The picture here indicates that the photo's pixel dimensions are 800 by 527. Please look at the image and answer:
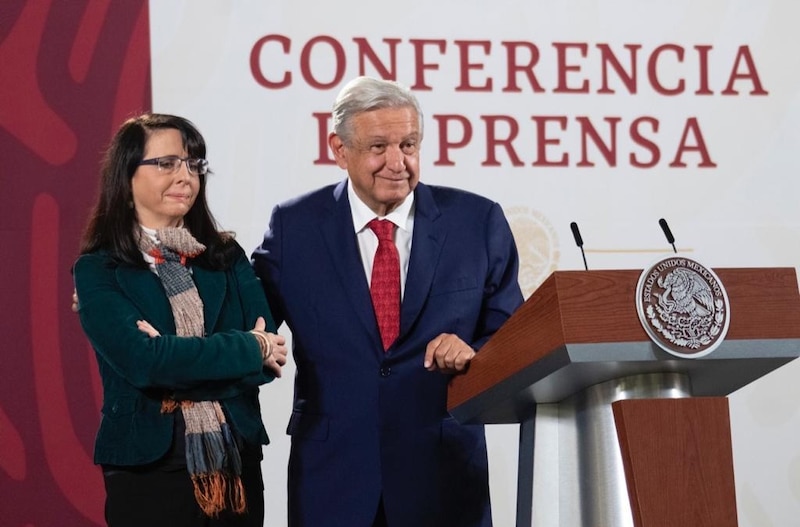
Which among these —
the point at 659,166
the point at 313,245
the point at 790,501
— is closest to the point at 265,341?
the point at 313,245

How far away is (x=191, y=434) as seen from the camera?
2166 millimetres

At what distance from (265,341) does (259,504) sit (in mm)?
317

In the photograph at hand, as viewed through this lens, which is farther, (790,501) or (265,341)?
(790,501)

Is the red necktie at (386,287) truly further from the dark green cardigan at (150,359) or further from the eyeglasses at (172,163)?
the eyeglasses at (172,163)

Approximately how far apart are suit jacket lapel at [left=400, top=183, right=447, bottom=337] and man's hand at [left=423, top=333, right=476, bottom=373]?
266 mm

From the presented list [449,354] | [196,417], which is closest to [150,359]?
[196,417]

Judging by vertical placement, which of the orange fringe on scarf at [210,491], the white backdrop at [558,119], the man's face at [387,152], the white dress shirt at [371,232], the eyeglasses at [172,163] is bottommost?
the orange fringe on scarf at [210,491]

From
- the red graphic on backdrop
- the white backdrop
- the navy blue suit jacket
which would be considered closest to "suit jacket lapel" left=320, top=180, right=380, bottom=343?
the navy blue suit jacket

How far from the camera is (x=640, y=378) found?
71.6 inches

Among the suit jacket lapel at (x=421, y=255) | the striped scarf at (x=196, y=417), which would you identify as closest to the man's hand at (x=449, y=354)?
the suit jacket lapel at (x=421, y=255)

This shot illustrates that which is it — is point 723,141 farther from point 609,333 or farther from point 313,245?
point 609,333

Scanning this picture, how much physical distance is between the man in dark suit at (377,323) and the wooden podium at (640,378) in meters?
0.58

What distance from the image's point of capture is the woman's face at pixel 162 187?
2309 millimetres

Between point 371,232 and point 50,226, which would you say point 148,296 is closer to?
point 371,232
